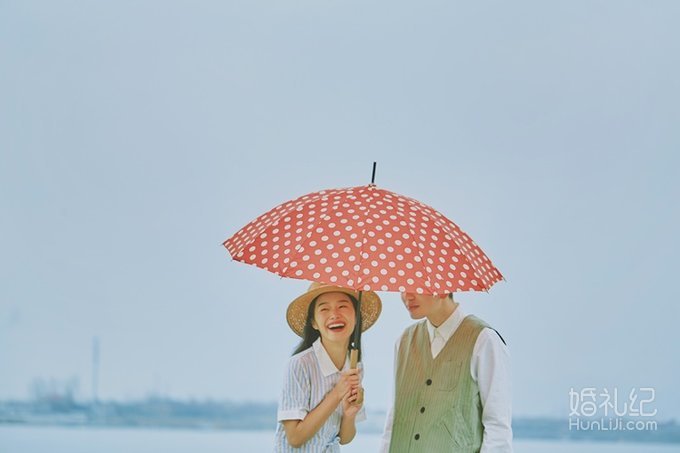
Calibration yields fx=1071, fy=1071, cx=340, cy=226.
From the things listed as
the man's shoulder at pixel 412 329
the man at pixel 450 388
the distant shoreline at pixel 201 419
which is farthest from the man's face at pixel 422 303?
the distant shoreline at pixel 201 419

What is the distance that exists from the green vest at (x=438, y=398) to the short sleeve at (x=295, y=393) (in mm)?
248

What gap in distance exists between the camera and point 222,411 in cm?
562

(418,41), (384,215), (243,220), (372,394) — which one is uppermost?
(418,41)

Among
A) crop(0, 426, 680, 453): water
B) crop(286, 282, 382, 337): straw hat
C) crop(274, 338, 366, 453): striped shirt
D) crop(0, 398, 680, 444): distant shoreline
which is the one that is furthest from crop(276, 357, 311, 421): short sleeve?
crop(0, 426, 680, 453): water

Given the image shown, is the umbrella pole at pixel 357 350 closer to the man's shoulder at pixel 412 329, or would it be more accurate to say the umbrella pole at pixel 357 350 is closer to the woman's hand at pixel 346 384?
the woman's hand at pixel 346 384

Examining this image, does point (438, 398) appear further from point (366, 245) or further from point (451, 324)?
point (366, 245)

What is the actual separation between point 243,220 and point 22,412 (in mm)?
1692

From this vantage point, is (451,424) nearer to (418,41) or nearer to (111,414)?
→ (418,41)

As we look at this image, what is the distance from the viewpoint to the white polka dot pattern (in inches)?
84.0

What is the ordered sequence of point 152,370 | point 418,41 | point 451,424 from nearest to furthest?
point 451,424, point 418,41, point 152,370

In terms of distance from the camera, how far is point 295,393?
243cm

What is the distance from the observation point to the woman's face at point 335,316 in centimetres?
245

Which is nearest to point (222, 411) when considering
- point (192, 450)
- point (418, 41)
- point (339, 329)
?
point (192, 450)

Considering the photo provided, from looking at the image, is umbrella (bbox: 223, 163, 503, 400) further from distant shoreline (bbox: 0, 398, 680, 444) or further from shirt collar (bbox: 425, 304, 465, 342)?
distant shoreline (bbox: 0, 398, 680, 444)
